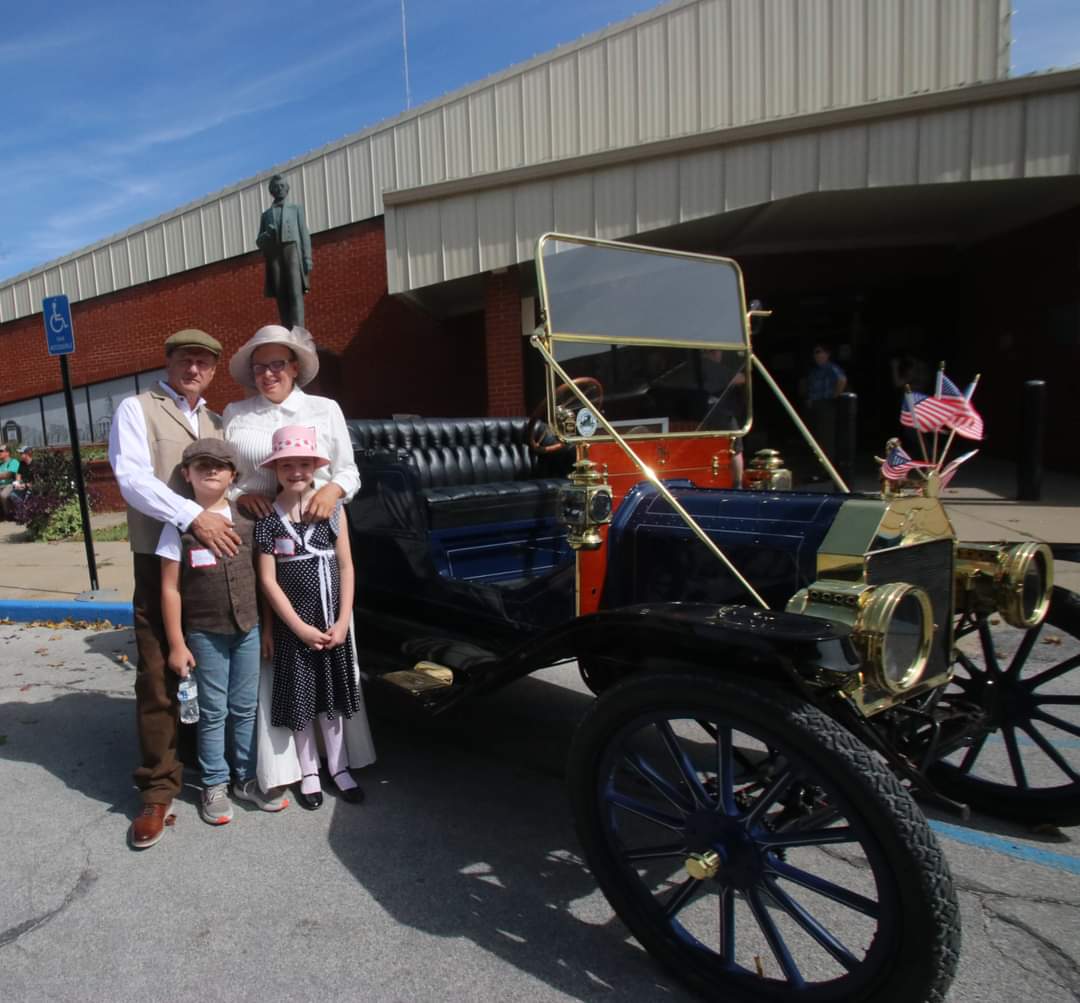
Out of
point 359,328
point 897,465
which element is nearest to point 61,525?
point 359,328

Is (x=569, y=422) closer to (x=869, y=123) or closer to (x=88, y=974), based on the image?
(x=88, y=974)

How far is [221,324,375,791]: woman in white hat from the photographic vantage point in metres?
2.97

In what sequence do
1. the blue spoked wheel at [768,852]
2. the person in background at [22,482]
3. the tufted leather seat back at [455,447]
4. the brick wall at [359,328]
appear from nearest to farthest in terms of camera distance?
the blue spoked wheel at [768,852], the tufted leather seat back at [455,447], the person in background at [22,482], the brick wall at [359,328]

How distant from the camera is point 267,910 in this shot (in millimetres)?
2406

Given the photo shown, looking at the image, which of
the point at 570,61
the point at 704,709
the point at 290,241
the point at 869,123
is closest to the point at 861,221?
the point at 869,123

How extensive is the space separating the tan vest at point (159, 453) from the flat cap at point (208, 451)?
0.10 metres

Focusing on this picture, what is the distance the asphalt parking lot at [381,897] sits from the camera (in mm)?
2086

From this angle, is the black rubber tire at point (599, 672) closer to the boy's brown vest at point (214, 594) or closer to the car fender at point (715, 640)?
the car fender at point (715, 640)

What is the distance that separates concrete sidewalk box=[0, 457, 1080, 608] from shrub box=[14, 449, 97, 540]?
27 centimetres

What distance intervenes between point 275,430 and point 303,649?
789 millimetres

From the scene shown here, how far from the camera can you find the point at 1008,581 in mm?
2424

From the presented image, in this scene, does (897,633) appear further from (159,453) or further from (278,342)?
(159,453)

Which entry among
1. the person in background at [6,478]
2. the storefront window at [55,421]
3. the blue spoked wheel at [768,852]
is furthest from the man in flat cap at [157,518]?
the storefront window at [55,421]

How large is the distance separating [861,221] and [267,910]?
9.95m
